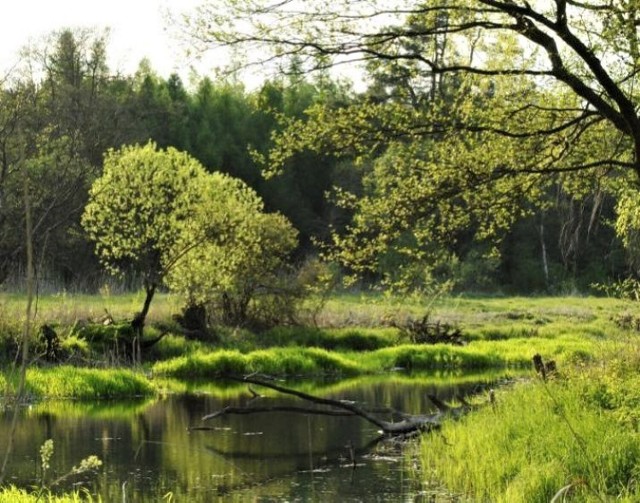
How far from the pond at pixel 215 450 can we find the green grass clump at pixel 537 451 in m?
0.67

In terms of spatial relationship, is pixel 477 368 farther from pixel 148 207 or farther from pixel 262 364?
pixel 148 207

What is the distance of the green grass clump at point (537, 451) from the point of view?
10352 millimetres

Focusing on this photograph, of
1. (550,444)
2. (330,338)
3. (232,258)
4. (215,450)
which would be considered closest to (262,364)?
(232,258)

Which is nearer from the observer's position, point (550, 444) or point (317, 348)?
point (550, 444)

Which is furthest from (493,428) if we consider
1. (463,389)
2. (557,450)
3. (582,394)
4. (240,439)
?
(463,389)

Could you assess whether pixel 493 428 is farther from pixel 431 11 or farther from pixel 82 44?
pixel 82 44

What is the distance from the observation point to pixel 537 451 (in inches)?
459

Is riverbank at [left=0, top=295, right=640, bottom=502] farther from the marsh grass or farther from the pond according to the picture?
the pond

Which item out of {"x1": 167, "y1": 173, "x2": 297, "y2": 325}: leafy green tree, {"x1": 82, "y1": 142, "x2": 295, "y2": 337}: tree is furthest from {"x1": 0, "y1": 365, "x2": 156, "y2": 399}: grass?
{"x1": 167, "y1": 173, "x2": 297, "y2": 325}: leafy green tree

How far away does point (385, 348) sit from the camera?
30125 mm

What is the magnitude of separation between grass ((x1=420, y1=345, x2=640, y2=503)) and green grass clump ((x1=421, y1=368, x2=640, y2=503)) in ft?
0.04

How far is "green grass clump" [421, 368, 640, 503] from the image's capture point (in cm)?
1035

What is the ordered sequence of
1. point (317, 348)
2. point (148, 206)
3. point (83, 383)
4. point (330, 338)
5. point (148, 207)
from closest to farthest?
point (83, 383) → point (148, 206) → point (148, 207) → point (317, 348) → point (330, 338)

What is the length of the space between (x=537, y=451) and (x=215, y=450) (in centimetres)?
533
